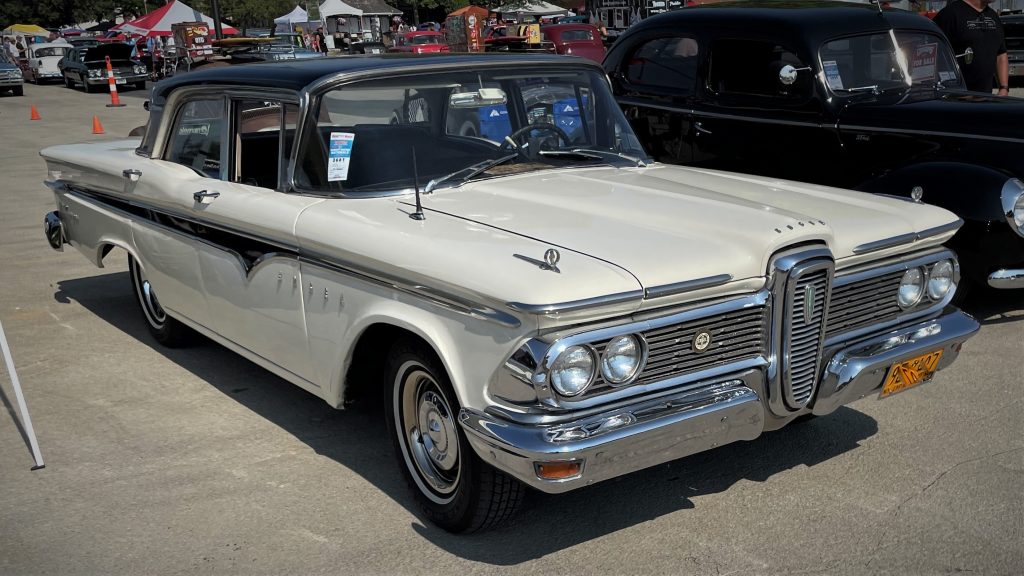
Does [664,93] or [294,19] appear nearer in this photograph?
[664,93]

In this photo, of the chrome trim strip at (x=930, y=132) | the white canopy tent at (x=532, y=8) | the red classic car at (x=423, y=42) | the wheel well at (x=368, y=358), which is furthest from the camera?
the white canopy tent at (x=532, y=8)

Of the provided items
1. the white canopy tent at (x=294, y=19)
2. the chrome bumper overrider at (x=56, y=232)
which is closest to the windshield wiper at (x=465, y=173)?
the chrome bumper overrider at (x=56, y=232)

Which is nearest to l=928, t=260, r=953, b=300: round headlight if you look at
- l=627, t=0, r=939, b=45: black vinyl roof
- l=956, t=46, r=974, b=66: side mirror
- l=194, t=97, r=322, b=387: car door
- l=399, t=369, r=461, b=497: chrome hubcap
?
l=399, t=369, r=461, b=497: chrome hubcap

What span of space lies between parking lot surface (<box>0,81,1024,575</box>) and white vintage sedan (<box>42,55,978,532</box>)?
1.15 ft

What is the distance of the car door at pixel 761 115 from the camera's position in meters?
6.89

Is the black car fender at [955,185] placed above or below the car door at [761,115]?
below

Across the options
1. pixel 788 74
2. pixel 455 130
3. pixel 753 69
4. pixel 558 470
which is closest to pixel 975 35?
pixel 753 69

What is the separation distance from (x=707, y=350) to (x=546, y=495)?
39.8 inches

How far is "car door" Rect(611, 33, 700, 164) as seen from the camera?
7.64 m

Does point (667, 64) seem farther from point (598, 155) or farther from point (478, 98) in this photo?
point (478, 98)

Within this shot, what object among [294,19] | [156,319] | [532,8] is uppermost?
[532,8]

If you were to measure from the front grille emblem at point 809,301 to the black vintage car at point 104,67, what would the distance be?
105ft

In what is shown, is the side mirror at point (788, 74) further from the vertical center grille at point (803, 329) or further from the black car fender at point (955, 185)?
the vertical center grille at point (803, 329)

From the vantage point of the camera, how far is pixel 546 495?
13.3 ft
